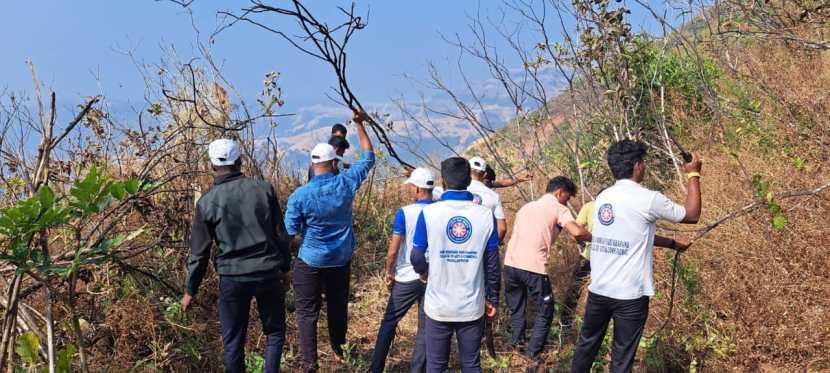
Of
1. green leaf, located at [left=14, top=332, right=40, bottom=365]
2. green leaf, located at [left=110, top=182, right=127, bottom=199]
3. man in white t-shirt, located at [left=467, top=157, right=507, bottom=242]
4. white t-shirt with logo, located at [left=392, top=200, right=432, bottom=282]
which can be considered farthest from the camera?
man in white t-shirt, located at [left=467, top=157, right=507, bottom=242]

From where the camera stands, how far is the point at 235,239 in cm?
362

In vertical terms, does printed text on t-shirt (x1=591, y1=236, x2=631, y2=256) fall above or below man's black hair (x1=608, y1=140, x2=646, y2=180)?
below

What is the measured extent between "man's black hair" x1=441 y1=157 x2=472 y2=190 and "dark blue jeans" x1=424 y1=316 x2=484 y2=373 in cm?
76

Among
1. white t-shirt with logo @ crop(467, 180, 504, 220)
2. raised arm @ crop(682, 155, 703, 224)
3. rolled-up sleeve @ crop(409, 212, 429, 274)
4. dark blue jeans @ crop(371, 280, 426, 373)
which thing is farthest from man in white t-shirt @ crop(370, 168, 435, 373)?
raised arm @ crop(682, 155, 703, 224)

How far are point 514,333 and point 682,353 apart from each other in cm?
129

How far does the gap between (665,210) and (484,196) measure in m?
1.88

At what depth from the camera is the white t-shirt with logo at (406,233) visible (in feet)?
12.7

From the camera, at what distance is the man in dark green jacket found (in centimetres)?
360

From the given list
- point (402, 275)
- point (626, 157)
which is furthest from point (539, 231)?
point (626, 157)

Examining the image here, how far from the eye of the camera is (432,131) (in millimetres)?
6656

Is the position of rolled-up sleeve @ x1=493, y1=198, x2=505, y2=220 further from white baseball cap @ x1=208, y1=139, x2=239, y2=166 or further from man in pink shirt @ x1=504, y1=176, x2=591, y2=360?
white baseball cap @ x1=208, y1=139, x2=239, y2=166

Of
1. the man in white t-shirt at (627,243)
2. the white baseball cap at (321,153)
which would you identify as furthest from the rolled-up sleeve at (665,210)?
the white baseball cap at (321,153)

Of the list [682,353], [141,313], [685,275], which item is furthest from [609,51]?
[141,313]

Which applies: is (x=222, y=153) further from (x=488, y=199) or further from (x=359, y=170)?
(x=488, y=199)
